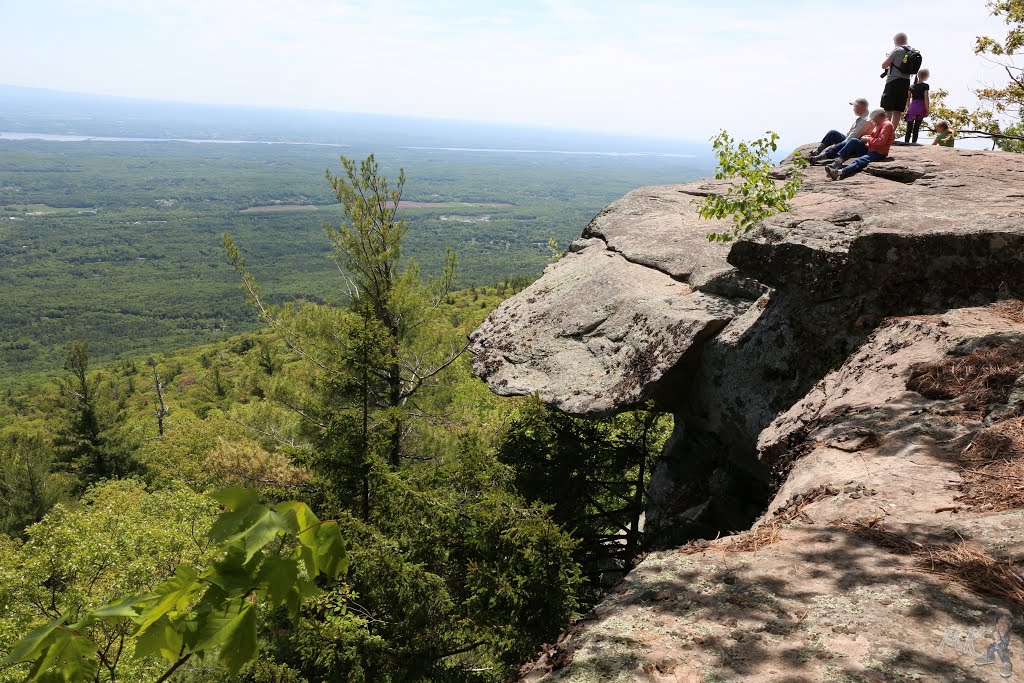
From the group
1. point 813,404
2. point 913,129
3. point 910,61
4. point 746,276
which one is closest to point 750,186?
point 746,276

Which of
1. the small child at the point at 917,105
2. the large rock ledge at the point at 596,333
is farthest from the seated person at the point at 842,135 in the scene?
the large rock ledge at the point at 596,333

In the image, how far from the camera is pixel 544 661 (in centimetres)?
343

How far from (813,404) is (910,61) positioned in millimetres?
9549

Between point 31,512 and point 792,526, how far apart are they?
36756 millimetres

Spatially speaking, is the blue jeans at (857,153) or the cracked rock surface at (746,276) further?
the blue jeans at (857,153)

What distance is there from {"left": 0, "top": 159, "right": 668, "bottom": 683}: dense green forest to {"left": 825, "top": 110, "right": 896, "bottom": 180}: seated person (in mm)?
5732

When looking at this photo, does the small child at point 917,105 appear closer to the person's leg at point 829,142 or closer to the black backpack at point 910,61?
the black backpack at point 910,61

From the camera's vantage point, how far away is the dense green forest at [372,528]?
1.54m

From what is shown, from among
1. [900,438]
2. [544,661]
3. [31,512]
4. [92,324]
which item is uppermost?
[900,438]

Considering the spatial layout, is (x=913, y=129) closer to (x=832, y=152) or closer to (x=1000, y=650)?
(x=832, y=152)

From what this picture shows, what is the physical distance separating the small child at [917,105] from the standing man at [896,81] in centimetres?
70

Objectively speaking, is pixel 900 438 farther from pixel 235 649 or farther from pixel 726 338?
pixel 235 649

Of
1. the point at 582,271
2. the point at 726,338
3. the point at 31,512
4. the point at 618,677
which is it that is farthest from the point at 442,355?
the point at 31,512

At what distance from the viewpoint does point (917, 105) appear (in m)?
13.8
